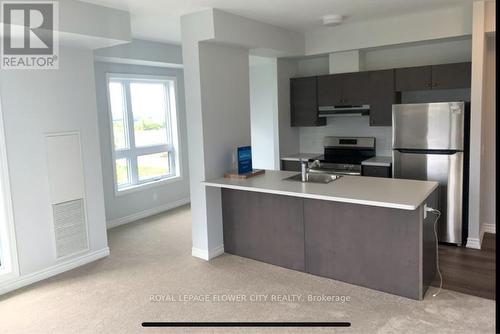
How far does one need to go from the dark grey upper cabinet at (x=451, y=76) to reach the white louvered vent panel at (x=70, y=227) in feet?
13.4

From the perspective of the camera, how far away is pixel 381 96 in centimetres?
500

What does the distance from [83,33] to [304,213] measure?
2480mm

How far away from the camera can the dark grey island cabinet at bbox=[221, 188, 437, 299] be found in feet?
10.6

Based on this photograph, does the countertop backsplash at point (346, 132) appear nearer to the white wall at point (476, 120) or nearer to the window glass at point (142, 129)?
the white wall at point (476, 120)

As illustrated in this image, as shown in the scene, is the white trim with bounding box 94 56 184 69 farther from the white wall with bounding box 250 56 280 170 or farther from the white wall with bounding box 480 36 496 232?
the white wall with bounding box 480 36 496 232

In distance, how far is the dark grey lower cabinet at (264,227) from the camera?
3.85 m

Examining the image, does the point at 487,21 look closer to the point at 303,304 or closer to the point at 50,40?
the point at 303,304

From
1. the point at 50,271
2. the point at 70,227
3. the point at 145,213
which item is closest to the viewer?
the point at 50,271

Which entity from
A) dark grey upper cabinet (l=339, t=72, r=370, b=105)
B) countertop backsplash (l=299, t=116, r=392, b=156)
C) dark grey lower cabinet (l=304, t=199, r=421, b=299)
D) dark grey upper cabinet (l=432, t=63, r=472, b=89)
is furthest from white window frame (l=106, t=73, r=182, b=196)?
dark grey upper cabinet (l=432, t=63, r=472, b=89)

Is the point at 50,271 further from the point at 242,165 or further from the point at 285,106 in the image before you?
the point at 285,106

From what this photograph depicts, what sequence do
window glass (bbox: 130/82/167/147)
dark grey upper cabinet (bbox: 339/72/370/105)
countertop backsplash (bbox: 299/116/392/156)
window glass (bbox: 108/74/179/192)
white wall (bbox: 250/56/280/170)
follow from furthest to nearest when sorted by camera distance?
white wall (bbox: 250/56/280/170)
window glass (bbox: 130/82/167/147)
window glass (bbox: 108/74/179/192)
countertop backsplash (bbox: 299/116/392/156)
dark grey upper cabinet (bbox: 339/72/370/105)

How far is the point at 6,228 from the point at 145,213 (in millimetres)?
2554

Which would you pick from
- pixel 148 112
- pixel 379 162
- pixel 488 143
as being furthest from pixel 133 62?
pixel 488 143

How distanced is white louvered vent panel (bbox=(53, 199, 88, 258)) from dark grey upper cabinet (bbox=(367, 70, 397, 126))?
3558mm
